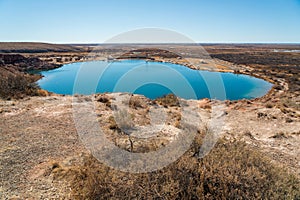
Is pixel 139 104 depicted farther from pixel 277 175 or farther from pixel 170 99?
pixel 277 175

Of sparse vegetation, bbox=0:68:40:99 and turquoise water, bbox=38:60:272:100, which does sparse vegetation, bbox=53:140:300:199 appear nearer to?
sparse vegetation, bbox=0:68:40:99

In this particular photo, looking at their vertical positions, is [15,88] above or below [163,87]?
above

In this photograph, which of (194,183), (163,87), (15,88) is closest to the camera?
(194,183)

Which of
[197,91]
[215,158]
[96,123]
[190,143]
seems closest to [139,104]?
[96,123]

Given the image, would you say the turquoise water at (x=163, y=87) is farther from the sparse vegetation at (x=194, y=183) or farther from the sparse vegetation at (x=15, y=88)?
the sparse vegetation at (x=194, y=183)

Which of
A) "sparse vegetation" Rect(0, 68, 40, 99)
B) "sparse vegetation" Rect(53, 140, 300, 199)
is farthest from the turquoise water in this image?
"sparse vegetation" Rect(53, 140, 300, 199)

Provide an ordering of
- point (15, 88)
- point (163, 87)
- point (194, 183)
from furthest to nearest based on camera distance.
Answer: point (163, 87) → point (15, 88) → point (194, 183)

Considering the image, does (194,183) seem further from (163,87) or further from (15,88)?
(163,87)

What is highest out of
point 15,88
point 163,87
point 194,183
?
point 194,183

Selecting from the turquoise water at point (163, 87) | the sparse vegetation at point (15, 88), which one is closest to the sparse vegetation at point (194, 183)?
the sparse vegetation at point (15, 88)

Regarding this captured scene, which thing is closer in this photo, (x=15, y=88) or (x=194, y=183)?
(x=194, y=183)

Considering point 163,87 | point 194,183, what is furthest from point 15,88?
point 163,87
